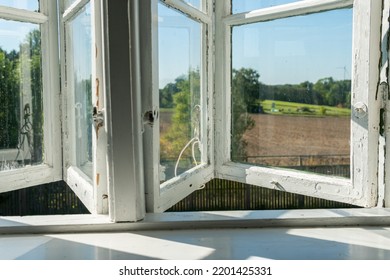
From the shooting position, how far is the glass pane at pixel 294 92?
4.66 feet

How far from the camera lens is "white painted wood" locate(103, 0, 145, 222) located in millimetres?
1073

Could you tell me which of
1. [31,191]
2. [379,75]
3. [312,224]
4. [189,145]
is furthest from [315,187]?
[31,191]

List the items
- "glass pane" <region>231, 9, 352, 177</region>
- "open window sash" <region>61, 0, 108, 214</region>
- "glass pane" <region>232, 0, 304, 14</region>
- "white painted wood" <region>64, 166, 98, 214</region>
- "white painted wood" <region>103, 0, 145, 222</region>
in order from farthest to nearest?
"glass pane" <region>232, 0, 304, 14</region> < "glass pane" <region>231, 9, 352, 177</region> < "white painted wood" <region>64, 166, 98, 214</region> < "open window sash" <region>61, 0, 108, 214</region> < "white painted wood" <region>103, 0, 145, 222</region>

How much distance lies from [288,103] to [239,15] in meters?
0.46

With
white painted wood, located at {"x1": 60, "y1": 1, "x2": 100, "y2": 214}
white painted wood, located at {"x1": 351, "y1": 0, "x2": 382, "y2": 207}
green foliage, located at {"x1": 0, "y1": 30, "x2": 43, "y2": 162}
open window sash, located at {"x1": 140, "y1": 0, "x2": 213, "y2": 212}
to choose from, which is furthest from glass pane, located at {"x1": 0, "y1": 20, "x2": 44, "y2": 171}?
white painted wood, located at {"x1": 351, "y1": 0, "x2": 382, "y2": 207}

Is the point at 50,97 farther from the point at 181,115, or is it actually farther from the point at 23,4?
the point at 181,115

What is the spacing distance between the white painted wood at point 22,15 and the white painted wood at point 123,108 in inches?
31.4

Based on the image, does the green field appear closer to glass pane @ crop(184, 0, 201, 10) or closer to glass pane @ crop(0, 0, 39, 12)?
glass pane @ crop(184, 0, 201, 10)

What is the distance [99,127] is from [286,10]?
2.95 feet

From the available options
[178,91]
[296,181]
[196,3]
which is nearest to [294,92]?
[296,181]

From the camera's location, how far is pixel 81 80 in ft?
5.14

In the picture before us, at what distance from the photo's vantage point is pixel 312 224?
1.17 meters

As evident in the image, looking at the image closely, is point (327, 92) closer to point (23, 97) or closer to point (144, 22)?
point (144, 22)

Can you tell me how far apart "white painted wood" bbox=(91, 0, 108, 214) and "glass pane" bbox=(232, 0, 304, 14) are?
76cm
